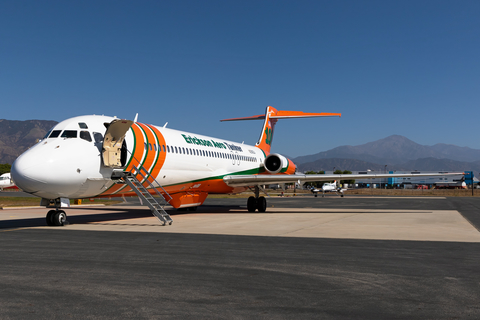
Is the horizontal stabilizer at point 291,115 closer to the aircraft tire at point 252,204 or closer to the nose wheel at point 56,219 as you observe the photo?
the aircraft tire at point 252,204

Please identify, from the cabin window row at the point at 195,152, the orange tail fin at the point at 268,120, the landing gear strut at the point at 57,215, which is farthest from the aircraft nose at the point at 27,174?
the orange tail fin at the point at 268,120

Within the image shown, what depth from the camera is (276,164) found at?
2584 cm

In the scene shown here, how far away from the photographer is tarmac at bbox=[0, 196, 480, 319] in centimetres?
468

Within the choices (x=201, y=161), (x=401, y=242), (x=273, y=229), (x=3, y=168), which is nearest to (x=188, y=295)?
(x=401, y=242)

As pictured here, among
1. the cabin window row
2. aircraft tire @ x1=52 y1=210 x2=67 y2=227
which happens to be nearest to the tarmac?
aircraft tire @ x1=52 y1=210 x2=67 y2=227

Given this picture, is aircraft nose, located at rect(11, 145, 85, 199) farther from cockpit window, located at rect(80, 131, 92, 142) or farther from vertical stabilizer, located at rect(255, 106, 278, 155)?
vertical stabilizer, located at rect(255, 106, 278, 155)

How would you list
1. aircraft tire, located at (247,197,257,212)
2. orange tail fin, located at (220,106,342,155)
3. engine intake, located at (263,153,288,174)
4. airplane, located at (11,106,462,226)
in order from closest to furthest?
airplane, located at (11,106,462,226), aircraft tire, located at (247,197,257,212), engine intake, located at (263,153,288,174), orange tail fin, located at (220,106,342,155)

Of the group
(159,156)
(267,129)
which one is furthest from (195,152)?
(267,129)

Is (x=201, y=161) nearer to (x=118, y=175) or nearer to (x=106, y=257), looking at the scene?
(x=118, y=175)

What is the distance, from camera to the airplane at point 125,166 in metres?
12.7

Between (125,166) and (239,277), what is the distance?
9612mm

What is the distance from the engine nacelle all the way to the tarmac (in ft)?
47.3

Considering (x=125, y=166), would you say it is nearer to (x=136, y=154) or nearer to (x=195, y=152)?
(x=136, y=154)

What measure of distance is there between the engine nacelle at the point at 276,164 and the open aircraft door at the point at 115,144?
12398 mm
